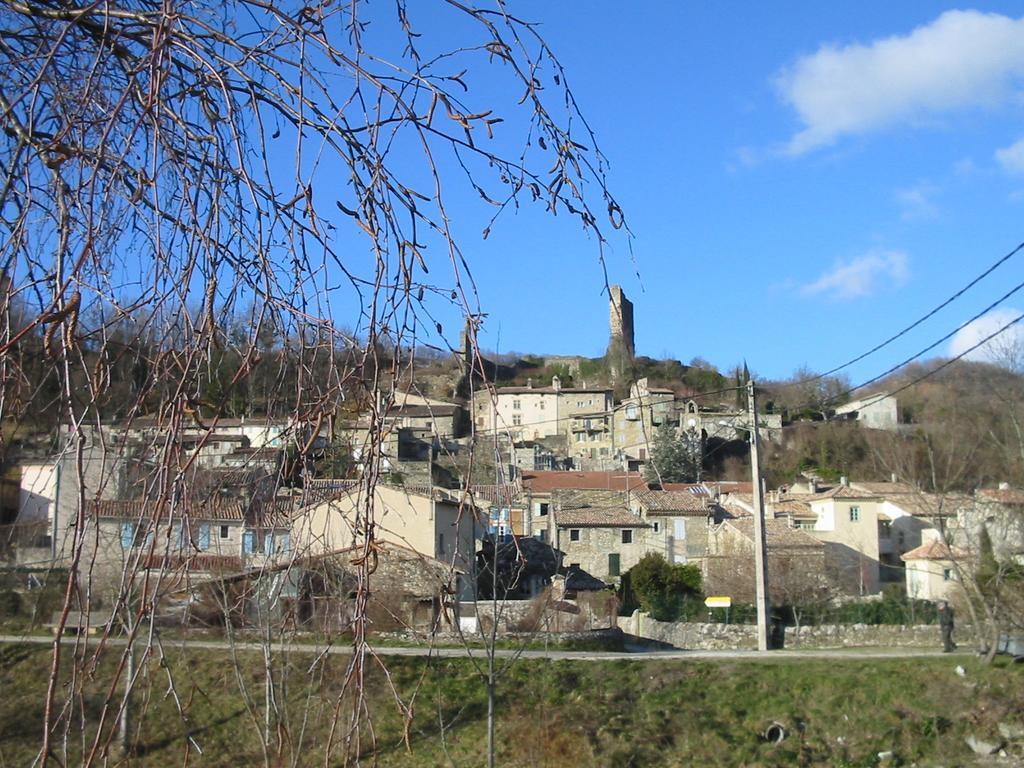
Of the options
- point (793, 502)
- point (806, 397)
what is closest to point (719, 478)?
point (806, 397)

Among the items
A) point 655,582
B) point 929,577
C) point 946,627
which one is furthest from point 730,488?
point 946,627

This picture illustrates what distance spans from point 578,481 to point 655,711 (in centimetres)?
1837

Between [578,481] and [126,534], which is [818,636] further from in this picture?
[126,534]

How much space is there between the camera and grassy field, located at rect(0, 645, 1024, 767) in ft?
39.6

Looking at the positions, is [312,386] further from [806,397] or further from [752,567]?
[806,397]

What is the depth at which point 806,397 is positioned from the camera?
4788cm

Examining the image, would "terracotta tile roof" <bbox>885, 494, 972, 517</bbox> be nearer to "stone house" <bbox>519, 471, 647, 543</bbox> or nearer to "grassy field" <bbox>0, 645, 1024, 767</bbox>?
"grassy field" <bbox>0, 645, 1024, 767</bbox>

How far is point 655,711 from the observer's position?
1327 centimetres

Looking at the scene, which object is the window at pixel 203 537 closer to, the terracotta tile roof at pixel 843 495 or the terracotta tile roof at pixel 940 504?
the terracotta tile roof at pixel 940 504

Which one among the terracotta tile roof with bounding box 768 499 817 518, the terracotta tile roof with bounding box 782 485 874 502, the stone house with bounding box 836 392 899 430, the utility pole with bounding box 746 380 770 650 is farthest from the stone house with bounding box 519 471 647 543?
the stone house with bounding box 836 392 899 430

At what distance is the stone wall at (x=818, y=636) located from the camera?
18.9 meters

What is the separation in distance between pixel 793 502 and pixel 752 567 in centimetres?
906

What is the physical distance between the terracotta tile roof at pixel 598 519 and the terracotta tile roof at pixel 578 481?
1.60m

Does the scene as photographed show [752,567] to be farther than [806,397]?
No
